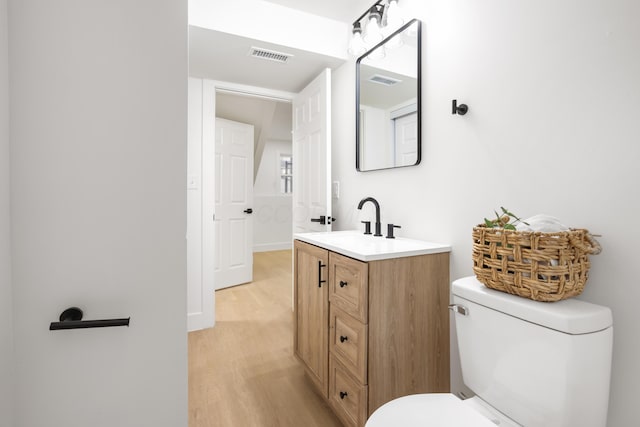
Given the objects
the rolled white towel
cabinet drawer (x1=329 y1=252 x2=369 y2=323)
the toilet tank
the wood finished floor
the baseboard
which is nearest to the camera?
the toilet tank

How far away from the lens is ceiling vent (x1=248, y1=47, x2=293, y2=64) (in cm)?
210

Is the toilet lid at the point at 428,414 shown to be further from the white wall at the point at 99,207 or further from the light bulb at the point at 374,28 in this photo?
the light bulb at the point at 374,28

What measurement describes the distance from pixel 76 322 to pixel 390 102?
1.75 m

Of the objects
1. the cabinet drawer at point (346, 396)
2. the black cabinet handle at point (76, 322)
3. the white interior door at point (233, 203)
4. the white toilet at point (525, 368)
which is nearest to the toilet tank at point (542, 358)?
the white toilet at point (525, 368)

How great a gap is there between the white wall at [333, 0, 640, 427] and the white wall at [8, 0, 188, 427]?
1177 mm

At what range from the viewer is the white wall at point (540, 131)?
2.97 ft

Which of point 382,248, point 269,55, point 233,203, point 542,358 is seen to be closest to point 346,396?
point 382,248

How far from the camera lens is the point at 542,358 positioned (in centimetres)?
82

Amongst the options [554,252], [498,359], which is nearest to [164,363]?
[498,359]

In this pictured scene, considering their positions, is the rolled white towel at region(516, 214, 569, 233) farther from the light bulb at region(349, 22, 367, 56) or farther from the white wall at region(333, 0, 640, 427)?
the light bulb at region(349, 22, 367, 56)

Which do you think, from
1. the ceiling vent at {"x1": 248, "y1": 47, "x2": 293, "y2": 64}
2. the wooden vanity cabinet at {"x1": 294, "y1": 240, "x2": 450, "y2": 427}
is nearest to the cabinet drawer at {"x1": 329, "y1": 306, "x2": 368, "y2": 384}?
the wooden vanity cabinet at {"x1": 294, "y1": 240, "x2": 450, "y2": 427}

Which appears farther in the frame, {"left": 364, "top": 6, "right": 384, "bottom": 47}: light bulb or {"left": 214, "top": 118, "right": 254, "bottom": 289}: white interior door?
{"left": 214, "top": 118, "right": 254, "bottom": 289}: white interior door

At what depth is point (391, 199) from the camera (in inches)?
73.7

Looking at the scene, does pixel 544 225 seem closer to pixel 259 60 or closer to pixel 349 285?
pixel 349 285
